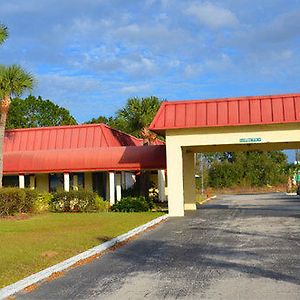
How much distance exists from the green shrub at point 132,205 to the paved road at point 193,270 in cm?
1021

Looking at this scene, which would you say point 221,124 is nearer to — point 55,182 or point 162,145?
point 162,145

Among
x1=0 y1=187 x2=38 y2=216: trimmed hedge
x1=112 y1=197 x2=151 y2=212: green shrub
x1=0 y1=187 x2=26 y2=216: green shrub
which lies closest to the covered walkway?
x1=112 y1=197 x2=151 y2=212: green shrub

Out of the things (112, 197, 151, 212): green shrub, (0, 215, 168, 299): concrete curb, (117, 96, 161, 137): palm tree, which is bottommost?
(0, 215, 168, 299): concrete curb

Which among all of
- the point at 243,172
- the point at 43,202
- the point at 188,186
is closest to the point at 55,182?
the point at 43,202

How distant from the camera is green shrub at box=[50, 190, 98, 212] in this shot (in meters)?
27.0

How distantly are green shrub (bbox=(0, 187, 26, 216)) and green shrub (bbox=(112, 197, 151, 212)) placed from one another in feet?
16.5

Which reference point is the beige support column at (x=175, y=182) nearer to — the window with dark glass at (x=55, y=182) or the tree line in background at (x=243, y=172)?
the window with dark glass at (x=55, y=182)

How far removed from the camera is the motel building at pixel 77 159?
28719mm

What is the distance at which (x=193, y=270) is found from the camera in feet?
32.7

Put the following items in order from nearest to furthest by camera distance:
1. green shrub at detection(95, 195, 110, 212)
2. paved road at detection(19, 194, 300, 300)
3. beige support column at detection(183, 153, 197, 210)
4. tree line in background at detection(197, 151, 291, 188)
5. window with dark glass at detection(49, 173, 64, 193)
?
paved road at detection(19, 194, 300, 300) → green shrub at detection(95, 195, 110, 212) → beige support column at detection(183, 153, 197, 210) → window with dark glass at detection(49, 173, 64, 193) → tree line in background at detection(197, 151, 291, 188)

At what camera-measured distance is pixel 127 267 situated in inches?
415

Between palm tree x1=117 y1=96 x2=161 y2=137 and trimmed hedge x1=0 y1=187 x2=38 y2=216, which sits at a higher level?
palm tree x1=117 y1=96 x2=161 y2=137

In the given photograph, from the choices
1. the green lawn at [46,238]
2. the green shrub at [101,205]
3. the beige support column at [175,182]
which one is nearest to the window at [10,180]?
the green shrub at [101,205]

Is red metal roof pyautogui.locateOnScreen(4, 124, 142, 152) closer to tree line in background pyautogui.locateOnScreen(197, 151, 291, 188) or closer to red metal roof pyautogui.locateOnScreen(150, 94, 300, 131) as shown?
red metal roof pyautogui.locateOnScreen(150, 94, 300, 131)
